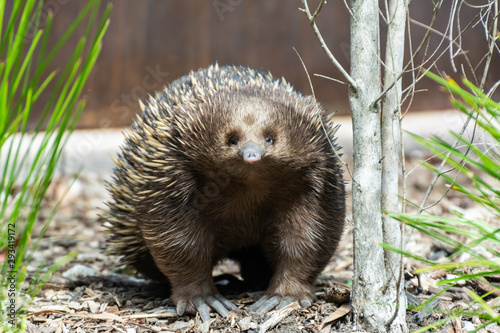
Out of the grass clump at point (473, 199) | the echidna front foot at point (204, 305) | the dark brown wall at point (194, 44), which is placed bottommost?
the echidna front foot at point (204, 305)

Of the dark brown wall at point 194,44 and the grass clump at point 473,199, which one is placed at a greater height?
the dark brown wall at point 194,44

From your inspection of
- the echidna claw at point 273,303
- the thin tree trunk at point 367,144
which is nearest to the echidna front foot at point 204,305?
the echidna claw at point 273,303

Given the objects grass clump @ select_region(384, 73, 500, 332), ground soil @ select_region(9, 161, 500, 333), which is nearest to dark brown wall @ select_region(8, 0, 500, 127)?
ground soil @ select_region(9, 161, 500, 333)

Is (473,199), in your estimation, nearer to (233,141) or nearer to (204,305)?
(233,141)

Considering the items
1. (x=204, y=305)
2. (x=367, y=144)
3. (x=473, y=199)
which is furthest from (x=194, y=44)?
(x=473, y=199)

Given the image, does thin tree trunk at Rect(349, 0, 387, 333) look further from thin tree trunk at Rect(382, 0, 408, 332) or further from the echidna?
the echidna

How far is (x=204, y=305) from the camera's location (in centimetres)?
370

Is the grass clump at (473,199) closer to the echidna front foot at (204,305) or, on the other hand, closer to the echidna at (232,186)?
the echidna at (232,186)

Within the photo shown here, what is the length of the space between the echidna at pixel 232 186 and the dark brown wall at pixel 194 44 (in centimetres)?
431

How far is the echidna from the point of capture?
3.34m

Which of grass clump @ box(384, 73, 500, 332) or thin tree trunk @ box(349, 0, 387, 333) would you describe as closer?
grass clump @ box(384, 73, 500, 332)

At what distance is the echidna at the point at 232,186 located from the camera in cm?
334

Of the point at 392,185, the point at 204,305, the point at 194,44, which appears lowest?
the point at 204,305

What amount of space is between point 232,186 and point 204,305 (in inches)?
31.5
